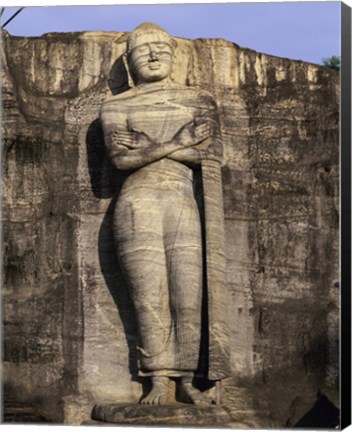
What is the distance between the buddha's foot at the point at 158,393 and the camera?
58.3 ft

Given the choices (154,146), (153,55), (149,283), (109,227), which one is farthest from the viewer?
(109,227)

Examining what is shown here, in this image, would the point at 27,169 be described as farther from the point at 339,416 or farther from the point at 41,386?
the point at 339,416

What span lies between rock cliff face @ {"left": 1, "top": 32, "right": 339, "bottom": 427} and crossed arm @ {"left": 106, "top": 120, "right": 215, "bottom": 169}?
0.48 metres

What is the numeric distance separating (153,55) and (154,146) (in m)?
0.98

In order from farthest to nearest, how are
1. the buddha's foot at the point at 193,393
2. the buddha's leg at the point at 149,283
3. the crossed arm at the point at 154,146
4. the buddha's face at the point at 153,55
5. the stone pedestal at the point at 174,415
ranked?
the buddha's face at the point at 153,55 → the crossed arm at the point at 154,146 → the buddha's leg at the point at 149,283 → the buddha's foot at the point at 193,393 → the stone pedestal at the point at 174,415

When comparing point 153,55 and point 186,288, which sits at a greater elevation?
point 153,55

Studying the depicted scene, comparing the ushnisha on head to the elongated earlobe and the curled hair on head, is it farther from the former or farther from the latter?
the elongated earlobe

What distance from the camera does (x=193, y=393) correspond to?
58.4 ft

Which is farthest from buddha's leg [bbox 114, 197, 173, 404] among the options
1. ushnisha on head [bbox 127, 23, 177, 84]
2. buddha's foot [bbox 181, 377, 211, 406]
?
ushnisha on head [bbox 127, 23, 177, 84]

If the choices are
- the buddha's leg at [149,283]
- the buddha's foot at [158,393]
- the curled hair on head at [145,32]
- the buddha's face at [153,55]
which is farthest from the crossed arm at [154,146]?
the buddha's foot at [158,393]

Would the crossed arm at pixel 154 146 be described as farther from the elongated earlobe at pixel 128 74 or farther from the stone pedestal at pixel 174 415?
the stone pedestal at pixel 174 415

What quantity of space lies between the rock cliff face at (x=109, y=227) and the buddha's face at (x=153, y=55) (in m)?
0.41

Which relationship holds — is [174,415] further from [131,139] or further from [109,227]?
[131,139]

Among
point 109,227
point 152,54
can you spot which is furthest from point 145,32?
point 109,227
